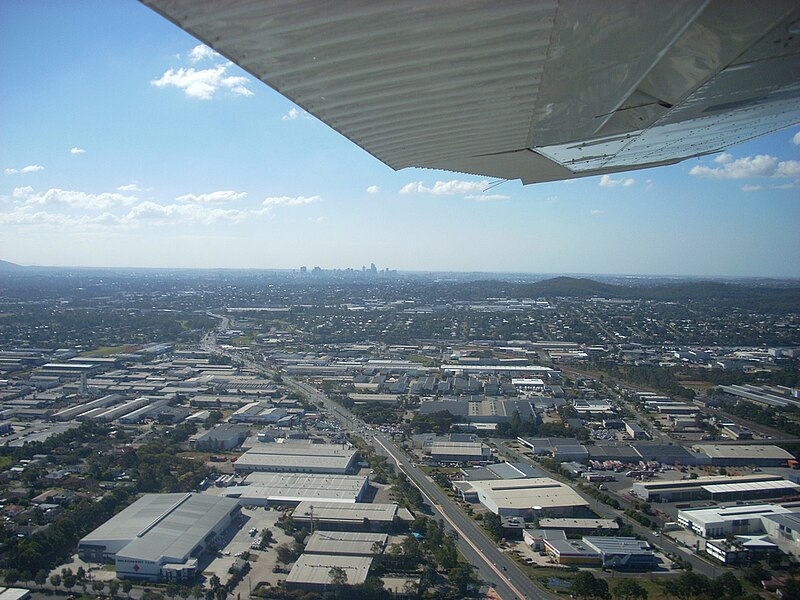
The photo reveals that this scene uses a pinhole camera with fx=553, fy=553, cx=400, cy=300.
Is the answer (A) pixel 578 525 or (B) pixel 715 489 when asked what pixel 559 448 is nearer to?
(B) pixel 715 489

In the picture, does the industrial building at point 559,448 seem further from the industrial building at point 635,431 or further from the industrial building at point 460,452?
the industrial building at point 635,431

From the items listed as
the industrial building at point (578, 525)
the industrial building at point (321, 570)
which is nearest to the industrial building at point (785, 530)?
the industrial building at point (578, 525)

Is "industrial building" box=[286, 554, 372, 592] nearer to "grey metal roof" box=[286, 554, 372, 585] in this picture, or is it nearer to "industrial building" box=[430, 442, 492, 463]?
"grey metal roof" box=[286, 554, 372, 585]

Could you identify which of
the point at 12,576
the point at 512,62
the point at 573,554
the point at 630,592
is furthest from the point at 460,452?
the point at 512,62

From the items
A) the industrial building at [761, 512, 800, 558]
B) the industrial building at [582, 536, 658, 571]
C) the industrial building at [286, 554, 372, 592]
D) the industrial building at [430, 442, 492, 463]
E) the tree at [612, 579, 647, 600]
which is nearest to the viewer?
the tree at [612, 579, 647, 600]

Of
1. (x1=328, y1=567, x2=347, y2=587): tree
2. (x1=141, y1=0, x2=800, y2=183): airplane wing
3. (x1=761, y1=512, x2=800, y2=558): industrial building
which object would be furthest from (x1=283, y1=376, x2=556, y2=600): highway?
(x1=141, y1=0, x2=800, y2=183): airplane wing

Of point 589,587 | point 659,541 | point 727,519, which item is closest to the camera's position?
point 589,587
